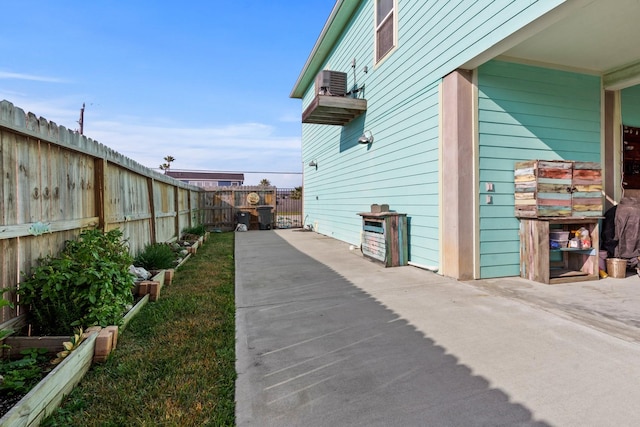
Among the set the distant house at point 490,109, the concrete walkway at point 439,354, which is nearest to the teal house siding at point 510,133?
the distant house at point 490,109

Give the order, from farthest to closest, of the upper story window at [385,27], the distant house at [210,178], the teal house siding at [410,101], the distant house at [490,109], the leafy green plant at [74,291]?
the distant house at [210,178] → the upper story window at [385,27] → the teal house siding at [410,101] → the distant house at [490,109] → the leafy green plant at [74,291]

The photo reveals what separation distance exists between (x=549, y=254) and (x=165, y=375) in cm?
471

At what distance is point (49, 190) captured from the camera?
2486 millimetres

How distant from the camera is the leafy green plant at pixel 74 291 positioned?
2160 millimetres

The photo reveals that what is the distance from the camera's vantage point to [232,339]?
2.41 metres

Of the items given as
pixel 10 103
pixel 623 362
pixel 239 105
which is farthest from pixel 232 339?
pixel 239 105

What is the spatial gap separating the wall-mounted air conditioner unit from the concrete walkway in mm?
4882

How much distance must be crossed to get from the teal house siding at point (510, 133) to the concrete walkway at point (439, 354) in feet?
1.85

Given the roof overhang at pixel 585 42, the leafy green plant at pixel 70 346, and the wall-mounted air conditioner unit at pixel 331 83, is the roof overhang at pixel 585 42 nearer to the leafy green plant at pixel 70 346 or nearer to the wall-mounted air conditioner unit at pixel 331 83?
the wall-mounted air conditioner unit at pixel 331 83

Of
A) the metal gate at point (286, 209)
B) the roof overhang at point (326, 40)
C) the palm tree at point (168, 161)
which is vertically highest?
the palm tree at point (168, 161)

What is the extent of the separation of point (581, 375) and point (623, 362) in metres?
0.40

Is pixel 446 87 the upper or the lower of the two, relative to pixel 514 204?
upper

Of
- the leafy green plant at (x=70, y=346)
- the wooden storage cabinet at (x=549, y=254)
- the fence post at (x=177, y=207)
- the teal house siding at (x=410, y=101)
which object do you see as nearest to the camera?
the leafy green plant at (x=70, y=346)

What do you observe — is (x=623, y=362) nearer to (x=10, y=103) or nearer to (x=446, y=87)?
(x=446, y=87)
